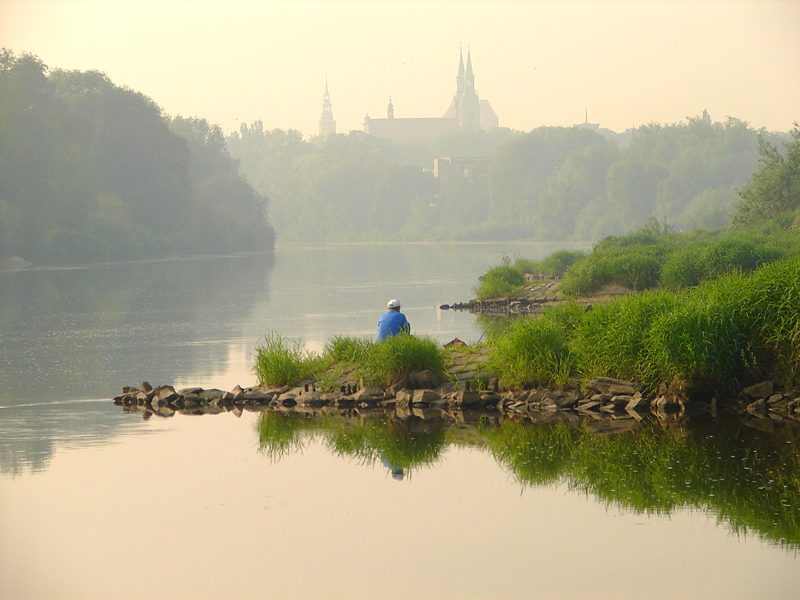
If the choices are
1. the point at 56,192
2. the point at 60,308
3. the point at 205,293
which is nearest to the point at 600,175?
the point at 56,192

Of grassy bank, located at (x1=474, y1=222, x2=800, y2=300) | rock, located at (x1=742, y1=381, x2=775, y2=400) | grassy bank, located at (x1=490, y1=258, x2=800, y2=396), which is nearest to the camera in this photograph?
rock, located at (x1=742, y1=381, x2=775, y2=400)

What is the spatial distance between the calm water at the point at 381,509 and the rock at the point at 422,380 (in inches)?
55.6

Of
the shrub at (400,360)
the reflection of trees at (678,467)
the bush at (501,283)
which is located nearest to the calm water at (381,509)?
the reflection of trees at (678,467)

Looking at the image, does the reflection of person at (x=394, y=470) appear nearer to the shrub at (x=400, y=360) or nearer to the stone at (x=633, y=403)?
the shrub at (x=400, y=360)

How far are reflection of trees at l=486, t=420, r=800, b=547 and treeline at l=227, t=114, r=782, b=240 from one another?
75.6 m

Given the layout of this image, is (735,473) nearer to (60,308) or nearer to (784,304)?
(784,304)

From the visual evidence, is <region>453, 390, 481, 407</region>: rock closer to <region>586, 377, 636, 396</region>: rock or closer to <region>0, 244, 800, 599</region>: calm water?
<region>0, 244, 800, 599</region>: calm water

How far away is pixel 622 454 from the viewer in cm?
1098

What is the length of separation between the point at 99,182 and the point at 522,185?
77316 mm

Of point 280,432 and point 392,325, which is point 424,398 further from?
point 280,432

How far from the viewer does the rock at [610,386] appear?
13.7 m

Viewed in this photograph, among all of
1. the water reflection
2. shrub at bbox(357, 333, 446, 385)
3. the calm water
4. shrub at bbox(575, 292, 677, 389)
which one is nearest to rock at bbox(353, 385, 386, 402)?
shrub at bbox(357, 333, 446, 385)

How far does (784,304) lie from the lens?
13.2 m

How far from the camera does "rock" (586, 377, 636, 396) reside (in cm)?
1368
